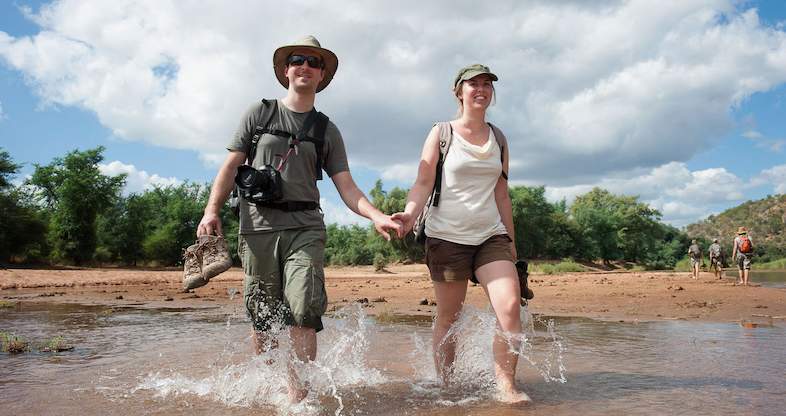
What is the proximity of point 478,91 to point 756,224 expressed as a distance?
14957 cm

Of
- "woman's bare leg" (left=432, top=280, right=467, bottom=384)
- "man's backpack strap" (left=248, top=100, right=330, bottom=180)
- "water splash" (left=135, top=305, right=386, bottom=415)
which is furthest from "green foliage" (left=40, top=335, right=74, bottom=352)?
"woman's bare leg" (left=432, top=280, right=467, bottom=384)

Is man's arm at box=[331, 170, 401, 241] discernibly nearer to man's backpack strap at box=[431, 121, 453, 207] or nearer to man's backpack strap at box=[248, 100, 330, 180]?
man's backpack strap at box=[248, 100, 330, 180]

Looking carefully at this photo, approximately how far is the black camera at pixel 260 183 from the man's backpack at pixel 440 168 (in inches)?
44.4

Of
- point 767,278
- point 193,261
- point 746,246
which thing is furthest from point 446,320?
point 767,278

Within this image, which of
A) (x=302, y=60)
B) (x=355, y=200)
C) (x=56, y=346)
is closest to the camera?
(x=302, y=60)

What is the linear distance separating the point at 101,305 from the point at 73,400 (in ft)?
28.9

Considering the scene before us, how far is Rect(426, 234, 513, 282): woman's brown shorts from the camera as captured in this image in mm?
4027

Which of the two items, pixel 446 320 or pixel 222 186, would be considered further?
pixel 446 320

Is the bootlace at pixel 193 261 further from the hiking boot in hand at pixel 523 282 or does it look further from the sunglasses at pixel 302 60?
the hiking boot in hand at pixel 523 282

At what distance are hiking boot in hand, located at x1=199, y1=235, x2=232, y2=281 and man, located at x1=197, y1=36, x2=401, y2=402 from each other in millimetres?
74

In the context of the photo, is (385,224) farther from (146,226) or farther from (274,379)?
(146,226)

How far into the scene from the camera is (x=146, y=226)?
44.7 metres

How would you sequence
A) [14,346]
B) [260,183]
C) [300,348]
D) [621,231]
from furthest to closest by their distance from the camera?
[621,231]
[14,346]
[300,348]
[260,183]

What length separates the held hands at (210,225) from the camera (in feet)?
12.5
